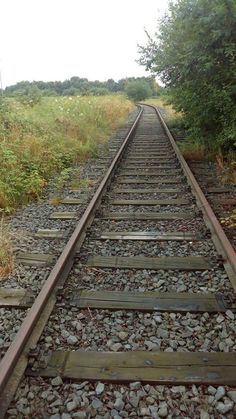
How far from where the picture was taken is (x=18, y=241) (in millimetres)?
4418

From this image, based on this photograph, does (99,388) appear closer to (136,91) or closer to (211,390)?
(211,390)

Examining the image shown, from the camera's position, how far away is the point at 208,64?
6.41 metres

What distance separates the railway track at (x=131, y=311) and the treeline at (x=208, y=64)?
2951 mm

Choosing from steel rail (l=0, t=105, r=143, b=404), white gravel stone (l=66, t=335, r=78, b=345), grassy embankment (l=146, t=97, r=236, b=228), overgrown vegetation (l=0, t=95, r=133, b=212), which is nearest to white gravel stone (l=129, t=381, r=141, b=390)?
white gravel stone (l=66, t=335, r=78, b=345)

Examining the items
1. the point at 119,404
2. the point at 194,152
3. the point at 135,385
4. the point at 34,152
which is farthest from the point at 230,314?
the point at 194,152

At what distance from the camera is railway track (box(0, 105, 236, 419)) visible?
230 cm

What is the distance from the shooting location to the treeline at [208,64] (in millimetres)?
6123

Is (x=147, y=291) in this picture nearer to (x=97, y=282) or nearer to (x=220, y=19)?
(x=97, y=282)

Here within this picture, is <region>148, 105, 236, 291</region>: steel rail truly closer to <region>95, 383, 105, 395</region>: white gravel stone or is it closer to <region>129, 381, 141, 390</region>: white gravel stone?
<region>129, 381, 141, 390</region>: white gravel stone

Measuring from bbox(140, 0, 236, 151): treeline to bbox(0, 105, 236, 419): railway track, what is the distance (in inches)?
116

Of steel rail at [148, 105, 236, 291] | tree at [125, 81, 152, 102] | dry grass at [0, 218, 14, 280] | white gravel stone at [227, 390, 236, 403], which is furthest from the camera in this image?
tree at [125, 81, 152, 102]

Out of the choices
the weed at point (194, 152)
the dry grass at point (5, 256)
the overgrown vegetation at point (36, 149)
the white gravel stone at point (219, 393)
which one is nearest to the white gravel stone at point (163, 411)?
the white gravel stone at point (219, 393)

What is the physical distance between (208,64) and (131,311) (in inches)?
198

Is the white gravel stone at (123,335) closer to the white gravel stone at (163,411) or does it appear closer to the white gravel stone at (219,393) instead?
the white gravel stone at (163,411)
